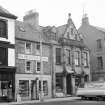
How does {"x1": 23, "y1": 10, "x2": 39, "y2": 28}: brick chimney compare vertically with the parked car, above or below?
above

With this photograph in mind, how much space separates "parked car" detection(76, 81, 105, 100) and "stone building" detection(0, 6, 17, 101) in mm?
8760

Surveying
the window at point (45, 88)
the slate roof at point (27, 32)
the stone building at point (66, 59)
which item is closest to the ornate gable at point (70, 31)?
the stone building at point (66, 59)

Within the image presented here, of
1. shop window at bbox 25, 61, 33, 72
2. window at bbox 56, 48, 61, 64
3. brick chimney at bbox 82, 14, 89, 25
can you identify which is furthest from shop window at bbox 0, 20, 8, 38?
brick chimney at bbox 82, 14, 89, 25

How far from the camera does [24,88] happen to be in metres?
33.2

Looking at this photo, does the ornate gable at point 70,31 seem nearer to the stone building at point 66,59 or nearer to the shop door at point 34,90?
the stone building at point 66,59

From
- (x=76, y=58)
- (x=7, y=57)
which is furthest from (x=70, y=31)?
(x=7, y=57)

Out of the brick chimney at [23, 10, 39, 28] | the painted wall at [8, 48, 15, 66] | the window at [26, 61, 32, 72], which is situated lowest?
the window at [26, 61, 32, 72]

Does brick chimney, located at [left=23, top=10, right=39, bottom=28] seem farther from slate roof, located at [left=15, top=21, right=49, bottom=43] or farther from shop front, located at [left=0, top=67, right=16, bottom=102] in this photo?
shop front, located at [left=0, top=67, right=16, bottom=102]

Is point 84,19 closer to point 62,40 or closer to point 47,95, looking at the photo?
point 62,40

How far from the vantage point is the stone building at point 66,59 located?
37.9 meters

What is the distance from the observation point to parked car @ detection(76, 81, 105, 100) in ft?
100

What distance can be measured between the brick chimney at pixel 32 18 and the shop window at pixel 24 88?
33.6 feet

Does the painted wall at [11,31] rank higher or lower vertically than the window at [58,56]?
higher

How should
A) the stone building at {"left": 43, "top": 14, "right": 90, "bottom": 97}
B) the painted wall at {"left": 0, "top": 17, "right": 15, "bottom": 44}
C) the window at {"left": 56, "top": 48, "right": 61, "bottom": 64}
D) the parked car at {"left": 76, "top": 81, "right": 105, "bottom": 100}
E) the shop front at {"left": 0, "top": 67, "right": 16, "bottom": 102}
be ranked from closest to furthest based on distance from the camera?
1. the shop front at {"left": 0, "top": 67, "right": 16, "bottom": 102}
2. the parked car at {"left": 76, "top": 81, "right": 105, "bottom": 100}
3. the painted wall at {"left": 0, "top": 17, "right": 15, "bottom": 44}
4. the stone building at {"left": 43, "top": 14, "right": 90, "bottom": 97}
5. the window at {"left": 56, "top": 48, "right": 61, "bottom": 64}
